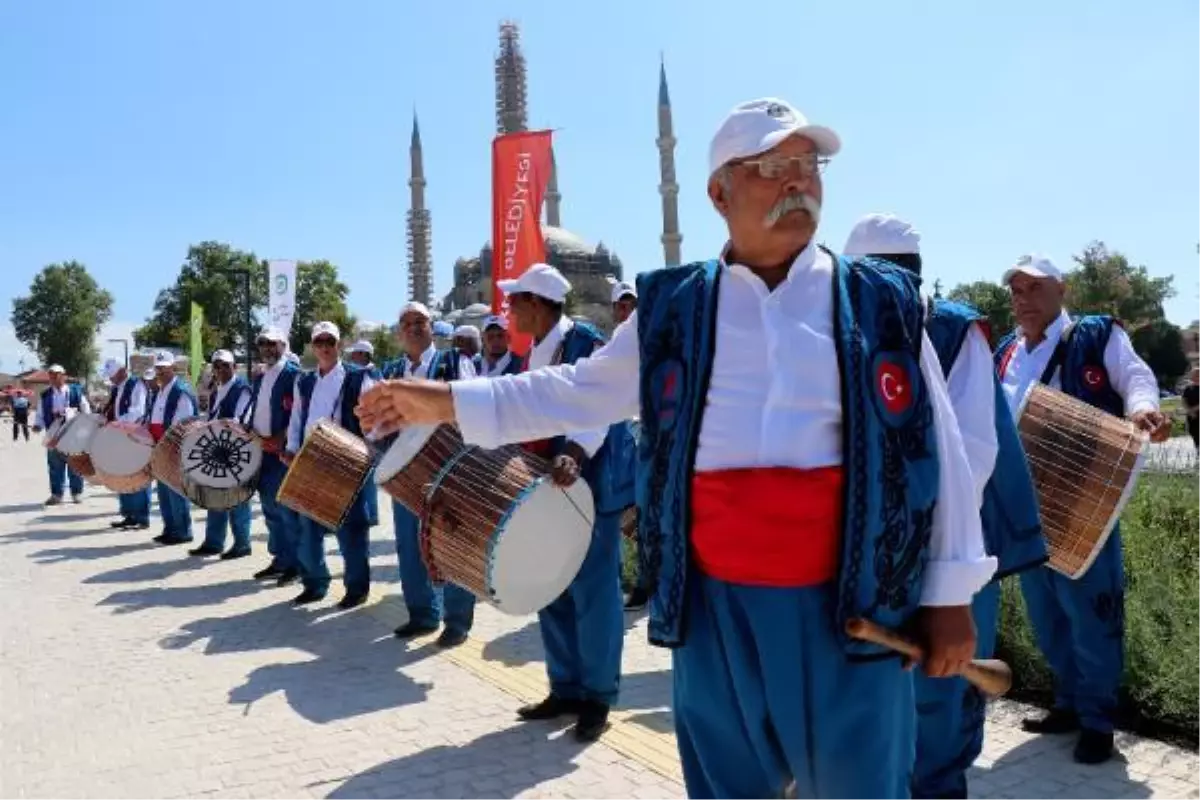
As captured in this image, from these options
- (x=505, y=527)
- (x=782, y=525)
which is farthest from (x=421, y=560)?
(x=782, y=525)

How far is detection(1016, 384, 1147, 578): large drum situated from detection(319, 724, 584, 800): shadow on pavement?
219cm

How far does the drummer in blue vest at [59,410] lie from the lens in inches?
616

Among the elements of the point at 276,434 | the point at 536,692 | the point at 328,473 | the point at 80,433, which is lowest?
the point at 536,692

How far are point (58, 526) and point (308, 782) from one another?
35.6 ft

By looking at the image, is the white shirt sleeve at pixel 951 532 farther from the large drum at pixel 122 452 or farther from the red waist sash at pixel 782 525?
the large drum at pixel 122 452

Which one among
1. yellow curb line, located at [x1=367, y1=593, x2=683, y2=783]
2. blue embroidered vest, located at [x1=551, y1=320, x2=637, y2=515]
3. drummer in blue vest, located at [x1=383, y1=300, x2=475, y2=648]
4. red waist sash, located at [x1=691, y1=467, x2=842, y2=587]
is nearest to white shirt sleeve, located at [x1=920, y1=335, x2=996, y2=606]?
red waist sash, located at [x1=691, y1=467, x2=842, y2=587]

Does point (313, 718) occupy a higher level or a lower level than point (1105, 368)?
lower

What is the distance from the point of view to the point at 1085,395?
14.0 feet

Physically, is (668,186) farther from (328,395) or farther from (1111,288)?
(328,395)

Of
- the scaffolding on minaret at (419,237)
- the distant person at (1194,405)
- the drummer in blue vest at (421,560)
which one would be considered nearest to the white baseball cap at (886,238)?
the drummer in blue vest at (421,560)

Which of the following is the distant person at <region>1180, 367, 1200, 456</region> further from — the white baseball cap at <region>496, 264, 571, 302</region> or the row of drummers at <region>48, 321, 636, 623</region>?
the white baseball cap at <region>496, 264, 571, 302</region>

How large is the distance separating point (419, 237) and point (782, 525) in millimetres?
84129

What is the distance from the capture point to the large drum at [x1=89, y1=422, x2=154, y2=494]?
1114cm

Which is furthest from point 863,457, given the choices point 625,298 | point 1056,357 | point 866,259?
point 625,298
